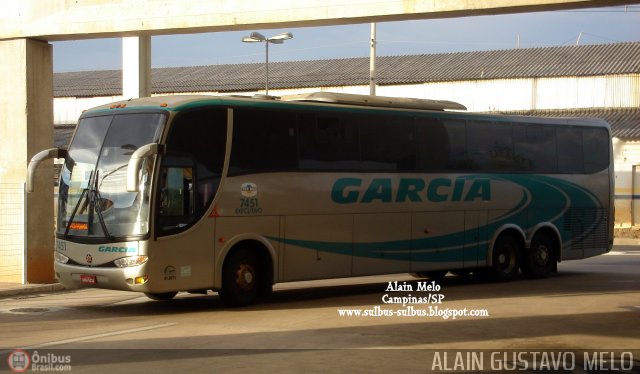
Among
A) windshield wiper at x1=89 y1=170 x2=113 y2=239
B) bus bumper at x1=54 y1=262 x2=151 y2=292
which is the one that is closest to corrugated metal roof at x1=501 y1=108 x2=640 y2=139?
windshield wiper at x1=89 y1=170 x2=113 y2=239

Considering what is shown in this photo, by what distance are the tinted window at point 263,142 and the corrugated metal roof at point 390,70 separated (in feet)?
116

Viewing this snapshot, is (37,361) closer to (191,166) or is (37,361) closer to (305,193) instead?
(191,166)

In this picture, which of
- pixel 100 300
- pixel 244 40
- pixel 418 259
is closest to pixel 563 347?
pixel 418 259

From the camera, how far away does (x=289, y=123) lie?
17.1 metres

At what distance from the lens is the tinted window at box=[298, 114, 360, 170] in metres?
17.3

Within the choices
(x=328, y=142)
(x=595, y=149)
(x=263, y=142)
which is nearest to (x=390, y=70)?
(x=595, y=149)

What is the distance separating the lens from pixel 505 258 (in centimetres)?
2136

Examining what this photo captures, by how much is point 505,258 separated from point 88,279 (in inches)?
378

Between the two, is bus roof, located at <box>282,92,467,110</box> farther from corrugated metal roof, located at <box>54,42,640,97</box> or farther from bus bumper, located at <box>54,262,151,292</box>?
corrugated metal roof, located at <box>54,42,640,97</box>

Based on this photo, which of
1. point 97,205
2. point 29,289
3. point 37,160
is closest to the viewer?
point 97,205

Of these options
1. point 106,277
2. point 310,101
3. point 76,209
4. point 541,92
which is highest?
point 541,92

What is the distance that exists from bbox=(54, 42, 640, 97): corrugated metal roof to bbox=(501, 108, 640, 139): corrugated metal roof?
1.93 meters

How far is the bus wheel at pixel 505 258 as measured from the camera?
2108 centimetres

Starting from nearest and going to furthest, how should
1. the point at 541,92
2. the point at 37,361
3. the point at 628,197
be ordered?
the point at 37,361
the point at 628,197
the point at 541,92
